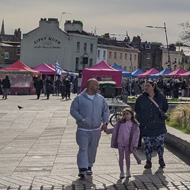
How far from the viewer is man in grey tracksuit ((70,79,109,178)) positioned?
9587 millimetres

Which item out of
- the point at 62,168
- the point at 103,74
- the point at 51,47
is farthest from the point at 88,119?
the point at 51,47

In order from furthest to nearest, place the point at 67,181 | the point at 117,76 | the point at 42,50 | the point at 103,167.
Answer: the point at 42,50, the point at 117,76, the point at 103,167, the point at 67,181

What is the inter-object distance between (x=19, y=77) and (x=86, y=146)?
40.0m

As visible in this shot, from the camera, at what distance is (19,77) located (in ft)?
161

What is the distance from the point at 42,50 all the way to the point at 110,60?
70.7ft

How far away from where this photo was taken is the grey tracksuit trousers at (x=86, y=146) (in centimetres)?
956

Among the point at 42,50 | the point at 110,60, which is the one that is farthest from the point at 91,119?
the point at 110,60

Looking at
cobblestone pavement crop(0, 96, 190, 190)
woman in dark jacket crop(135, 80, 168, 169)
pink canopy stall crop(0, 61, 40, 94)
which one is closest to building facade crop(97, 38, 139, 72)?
pink canopy stall crop(0, 61, 40, 94)

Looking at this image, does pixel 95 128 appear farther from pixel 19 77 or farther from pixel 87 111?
pixel 19 77

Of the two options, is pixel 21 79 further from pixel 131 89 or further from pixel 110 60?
pixel 110 60

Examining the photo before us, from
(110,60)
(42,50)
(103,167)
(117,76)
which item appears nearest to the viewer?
(103,167)

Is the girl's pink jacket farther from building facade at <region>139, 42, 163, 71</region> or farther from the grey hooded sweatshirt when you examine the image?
building facade at <region>139, 42, 163, 71</region>

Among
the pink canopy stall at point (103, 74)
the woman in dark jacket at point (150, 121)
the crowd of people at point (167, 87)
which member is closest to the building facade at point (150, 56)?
the crowd of people at point (167, 87)

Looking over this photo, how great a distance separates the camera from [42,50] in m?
84.2
